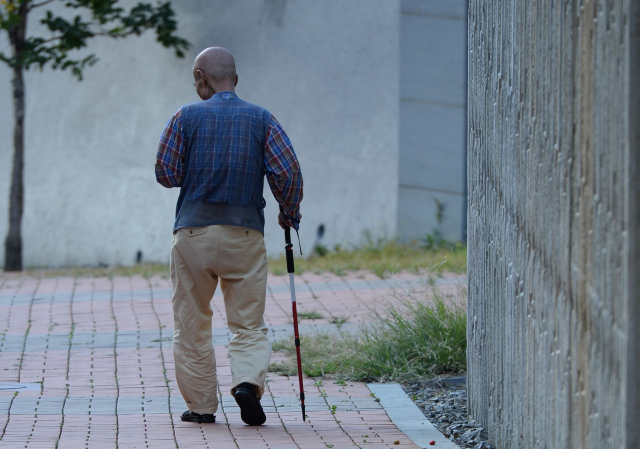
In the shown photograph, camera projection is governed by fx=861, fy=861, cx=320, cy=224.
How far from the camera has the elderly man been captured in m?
4.17

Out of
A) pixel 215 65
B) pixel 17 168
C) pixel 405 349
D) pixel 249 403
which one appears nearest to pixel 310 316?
pixel 405 349

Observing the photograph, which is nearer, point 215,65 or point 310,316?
point 215,65

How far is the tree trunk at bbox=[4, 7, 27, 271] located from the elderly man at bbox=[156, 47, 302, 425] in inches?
261

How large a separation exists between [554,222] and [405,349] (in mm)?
2570

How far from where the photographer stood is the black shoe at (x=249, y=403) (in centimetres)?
411

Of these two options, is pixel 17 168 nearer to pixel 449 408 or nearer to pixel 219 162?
pixel 219 162

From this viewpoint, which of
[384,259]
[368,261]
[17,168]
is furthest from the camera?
[17,168]

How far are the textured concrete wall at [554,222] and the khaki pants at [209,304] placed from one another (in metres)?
1.07

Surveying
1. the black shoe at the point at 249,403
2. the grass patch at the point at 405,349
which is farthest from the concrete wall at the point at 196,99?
the black shoe at the point at 249,403

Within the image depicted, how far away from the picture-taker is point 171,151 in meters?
4.19

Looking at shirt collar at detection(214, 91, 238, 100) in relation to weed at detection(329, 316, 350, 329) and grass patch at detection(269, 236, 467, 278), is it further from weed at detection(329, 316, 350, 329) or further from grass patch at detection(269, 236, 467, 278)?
grass patch at detection(269, 236, 467, 278)

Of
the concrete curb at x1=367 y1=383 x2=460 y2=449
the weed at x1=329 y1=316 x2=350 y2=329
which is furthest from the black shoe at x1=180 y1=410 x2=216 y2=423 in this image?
the weed at x1=329 y1=316 x2=350 y2=329

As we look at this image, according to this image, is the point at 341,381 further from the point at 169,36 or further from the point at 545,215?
the point at 169,36

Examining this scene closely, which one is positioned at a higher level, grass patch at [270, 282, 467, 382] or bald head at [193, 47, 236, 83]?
bald head at [193, 47, 236, 83]
